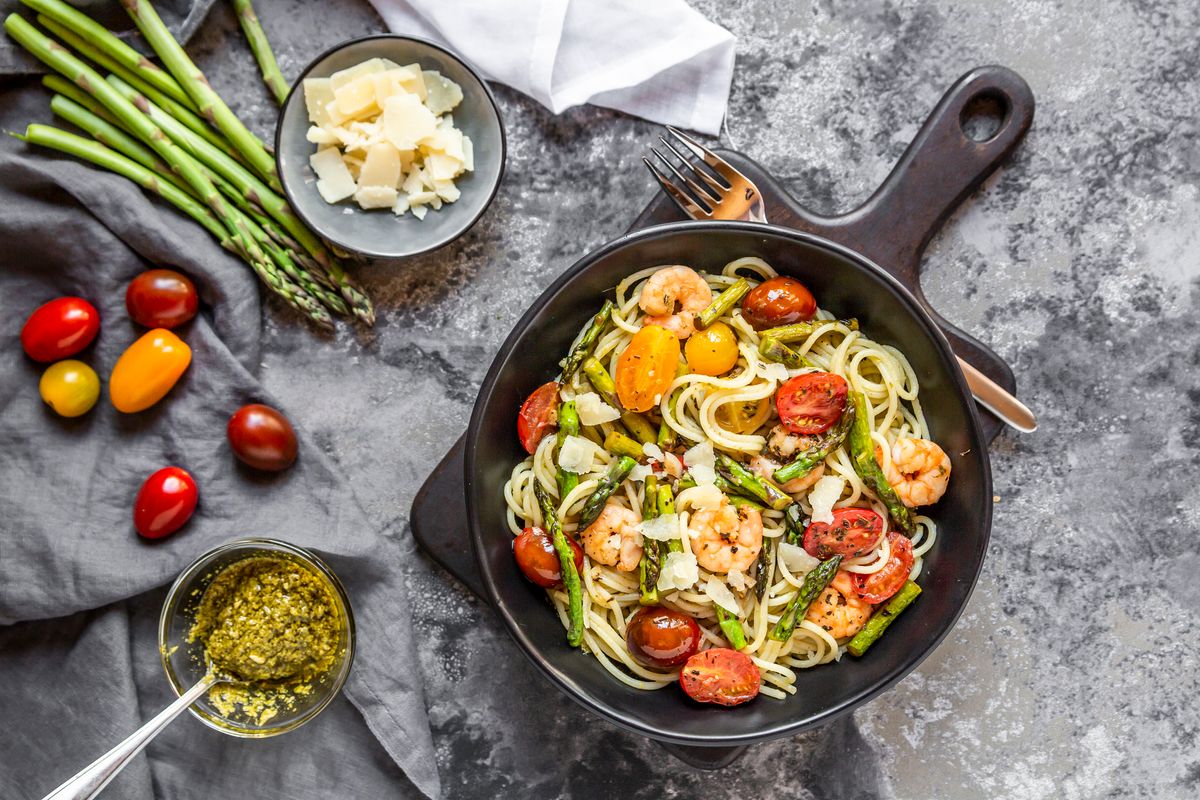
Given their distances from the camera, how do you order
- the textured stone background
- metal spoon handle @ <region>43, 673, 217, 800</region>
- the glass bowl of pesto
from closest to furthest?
metal spoon handle @ <region>43, 673, 217, 800</region> → the glass bowl of pesto → the textured stone background

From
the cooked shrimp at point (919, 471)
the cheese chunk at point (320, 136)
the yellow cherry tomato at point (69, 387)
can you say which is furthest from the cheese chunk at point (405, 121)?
the cooked shrimp at point (919, 471)

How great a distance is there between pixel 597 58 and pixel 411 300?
126 cm

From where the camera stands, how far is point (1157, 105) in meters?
3.93

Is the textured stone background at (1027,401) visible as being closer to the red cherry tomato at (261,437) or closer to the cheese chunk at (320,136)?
the red cherry tomato at (261,437)

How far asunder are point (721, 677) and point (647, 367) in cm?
112

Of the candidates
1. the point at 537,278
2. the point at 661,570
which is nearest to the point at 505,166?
the point at 537,278

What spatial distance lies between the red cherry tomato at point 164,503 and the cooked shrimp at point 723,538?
6.43 ft

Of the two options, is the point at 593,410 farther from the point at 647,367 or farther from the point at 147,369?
the point at 147,369

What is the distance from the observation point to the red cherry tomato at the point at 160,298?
3766mm

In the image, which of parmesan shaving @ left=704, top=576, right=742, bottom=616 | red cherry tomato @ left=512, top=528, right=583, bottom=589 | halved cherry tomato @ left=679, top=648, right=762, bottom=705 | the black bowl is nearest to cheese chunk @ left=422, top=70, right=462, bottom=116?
the black bowl

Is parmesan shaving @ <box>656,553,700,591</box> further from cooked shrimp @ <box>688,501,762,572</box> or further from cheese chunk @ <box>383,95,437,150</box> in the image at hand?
cheese chunk @ <box>383,95,437,150</box>

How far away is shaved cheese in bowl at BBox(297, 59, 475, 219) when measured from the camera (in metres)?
3.77

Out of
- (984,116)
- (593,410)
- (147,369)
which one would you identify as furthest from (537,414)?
(984,116)

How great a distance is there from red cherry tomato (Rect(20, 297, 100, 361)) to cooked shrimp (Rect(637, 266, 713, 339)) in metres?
2.18
